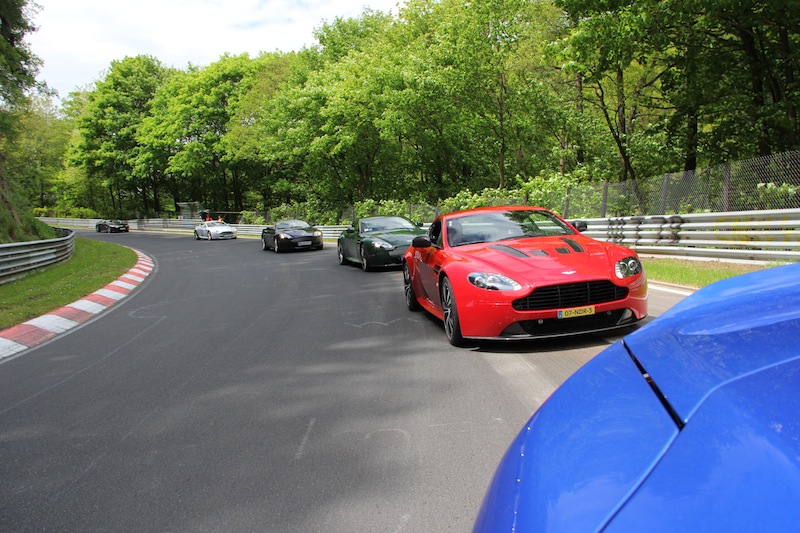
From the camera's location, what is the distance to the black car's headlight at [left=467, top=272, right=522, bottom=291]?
4754mm

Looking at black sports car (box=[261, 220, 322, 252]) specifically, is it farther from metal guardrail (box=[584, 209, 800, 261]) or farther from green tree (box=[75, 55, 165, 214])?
green tree (box=[75, 55, 165, 214])

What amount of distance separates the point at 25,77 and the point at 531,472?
22.6 metres

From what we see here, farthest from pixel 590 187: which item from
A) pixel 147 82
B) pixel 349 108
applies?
pixel 147 82

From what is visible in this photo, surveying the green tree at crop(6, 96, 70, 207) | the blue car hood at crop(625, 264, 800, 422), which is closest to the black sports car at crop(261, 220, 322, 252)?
the blue car hood at crop(625, 264, 800, 422)

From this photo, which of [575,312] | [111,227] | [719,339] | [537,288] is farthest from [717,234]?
[111,227]

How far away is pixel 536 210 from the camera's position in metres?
6.76

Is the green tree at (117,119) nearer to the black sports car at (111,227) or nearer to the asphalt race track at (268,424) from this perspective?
the black sports car at (111,227)

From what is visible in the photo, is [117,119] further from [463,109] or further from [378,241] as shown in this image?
[378,241]

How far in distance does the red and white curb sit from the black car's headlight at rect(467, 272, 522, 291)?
580 centimetres

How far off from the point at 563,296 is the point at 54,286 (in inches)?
467

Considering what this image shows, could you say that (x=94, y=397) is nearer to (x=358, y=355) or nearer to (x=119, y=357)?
(x=119, y=357)

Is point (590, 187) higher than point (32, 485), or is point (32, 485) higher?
point (590, 187)

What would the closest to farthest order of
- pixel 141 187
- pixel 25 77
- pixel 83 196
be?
pixel 25 77 → pixel 141 187 → pixel 83 196

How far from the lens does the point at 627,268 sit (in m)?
5.01
